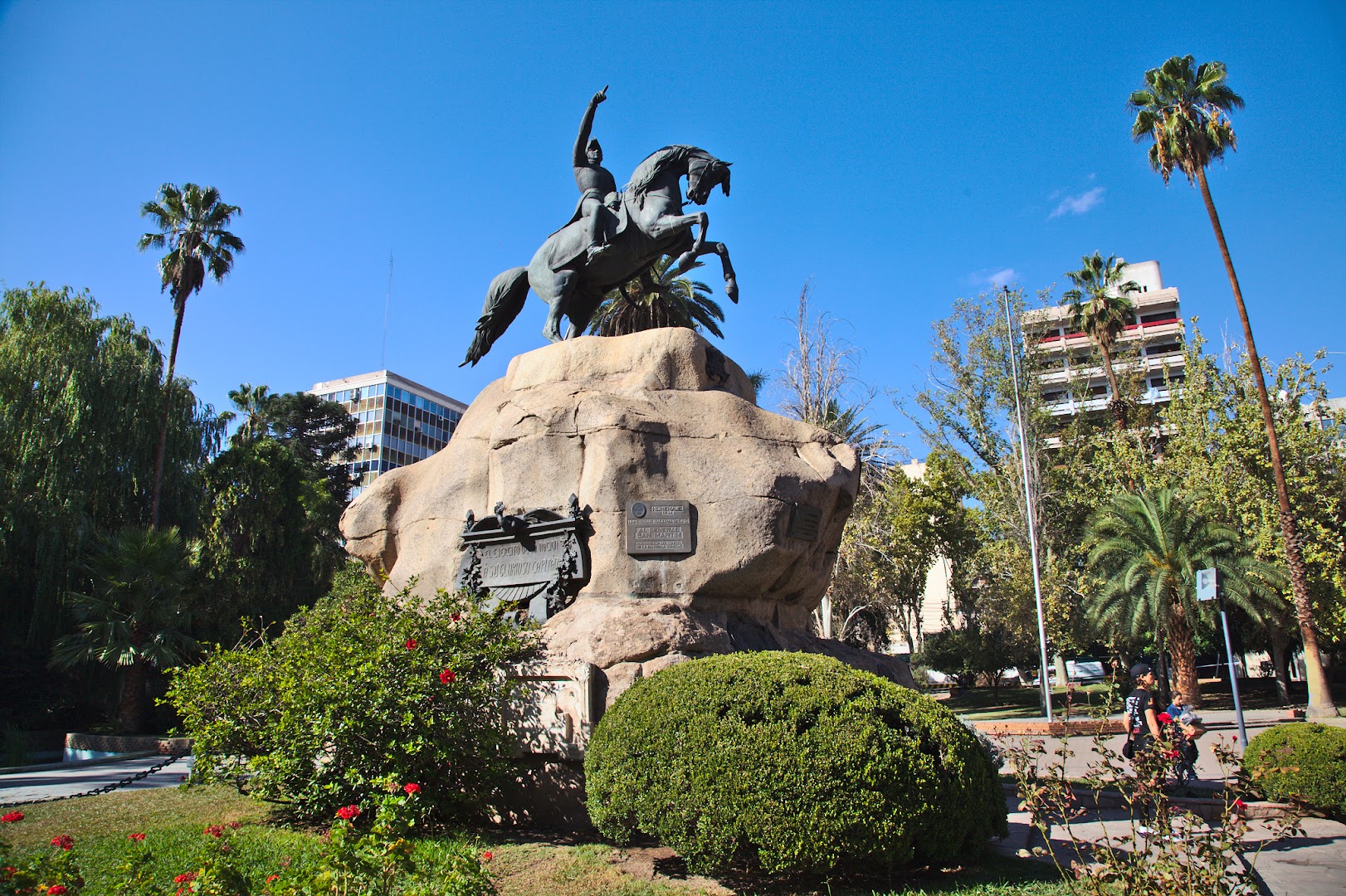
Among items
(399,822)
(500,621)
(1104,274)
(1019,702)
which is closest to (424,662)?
(500,621)

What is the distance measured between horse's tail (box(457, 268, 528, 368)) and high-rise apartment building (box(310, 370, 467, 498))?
5989 centimetres

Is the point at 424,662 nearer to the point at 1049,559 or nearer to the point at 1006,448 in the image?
the point at 1049,559

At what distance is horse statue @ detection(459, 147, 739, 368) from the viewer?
1105cm

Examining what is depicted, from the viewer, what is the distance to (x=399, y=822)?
5.00 m

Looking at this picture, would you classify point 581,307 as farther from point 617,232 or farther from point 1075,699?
point 1075,699

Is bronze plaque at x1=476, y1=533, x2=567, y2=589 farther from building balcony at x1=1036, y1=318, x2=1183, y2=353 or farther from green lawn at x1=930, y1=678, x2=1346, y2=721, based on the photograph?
building balcony at x1=1036, y1=318, x2=1183, y2=353

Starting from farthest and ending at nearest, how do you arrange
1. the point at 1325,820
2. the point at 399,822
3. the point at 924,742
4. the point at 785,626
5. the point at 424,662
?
the point at 785,626
the point at 1325,820
the point at 424,662
the point at 924,742
the point at 399,822

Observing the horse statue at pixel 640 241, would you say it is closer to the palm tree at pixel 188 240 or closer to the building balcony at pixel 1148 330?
the palm tree at pixel 188 240

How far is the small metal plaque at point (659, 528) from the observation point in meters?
8.12

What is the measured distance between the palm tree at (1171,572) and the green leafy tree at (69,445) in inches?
1070

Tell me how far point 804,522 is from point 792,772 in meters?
3.67

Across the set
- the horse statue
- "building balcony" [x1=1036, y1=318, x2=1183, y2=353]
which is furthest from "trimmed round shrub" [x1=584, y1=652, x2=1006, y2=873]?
"building balcony" [x1=1036, y1=318, x2=1183, y2=353]

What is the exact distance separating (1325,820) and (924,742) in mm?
5627

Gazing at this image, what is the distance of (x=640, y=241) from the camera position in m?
11.3
